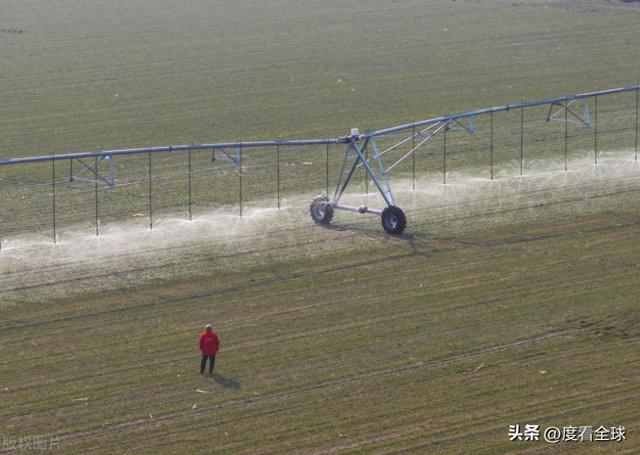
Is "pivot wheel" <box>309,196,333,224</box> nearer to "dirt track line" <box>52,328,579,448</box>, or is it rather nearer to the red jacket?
"dirt track line" <box>52,328,579,448</box>

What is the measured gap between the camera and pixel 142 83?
7694 cm

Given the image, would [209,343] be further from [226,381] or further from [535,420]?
[535,420]

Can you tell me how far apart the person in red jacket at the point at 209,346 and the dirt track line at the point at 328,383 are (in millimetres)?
1575

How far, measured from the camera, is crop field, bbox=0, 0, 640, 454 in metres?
28.6

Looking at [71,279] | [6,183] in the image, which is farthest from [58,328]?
[6,183]

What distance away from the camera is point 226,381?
30531 mm

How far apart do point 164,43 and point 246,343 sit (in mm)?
61498

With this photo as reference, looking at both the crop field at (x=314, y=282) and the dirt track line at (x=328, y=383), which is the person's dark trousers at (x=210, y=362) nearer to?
the crop field at (x=314, y=282)

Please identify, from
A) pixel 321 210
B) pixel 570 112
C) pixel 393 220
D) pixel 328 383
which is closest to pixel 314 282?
pixel 393 220

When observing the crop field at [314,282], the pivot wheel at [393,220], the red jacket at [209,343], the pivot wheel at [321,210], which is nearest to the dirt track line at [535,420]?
the crop field at [314,282]

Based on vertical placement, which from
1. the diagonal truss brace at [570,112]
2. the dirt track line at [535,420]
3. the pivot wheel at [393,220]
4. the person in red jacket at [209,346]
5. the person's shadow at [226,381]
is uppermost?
the diagonal truss brace at [570,112]

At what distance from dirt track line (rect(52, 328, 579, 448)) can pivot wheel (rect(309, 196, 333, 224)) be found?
11.8 metres

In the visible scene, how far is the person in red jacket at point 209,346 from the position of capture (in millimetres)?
30406

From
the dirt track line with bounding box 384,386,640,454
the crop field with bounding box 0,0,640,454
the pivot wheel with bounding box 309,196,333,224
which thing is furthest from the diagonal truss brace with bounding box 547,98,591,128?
the dirt track line with bounding box 384,386,640,454
